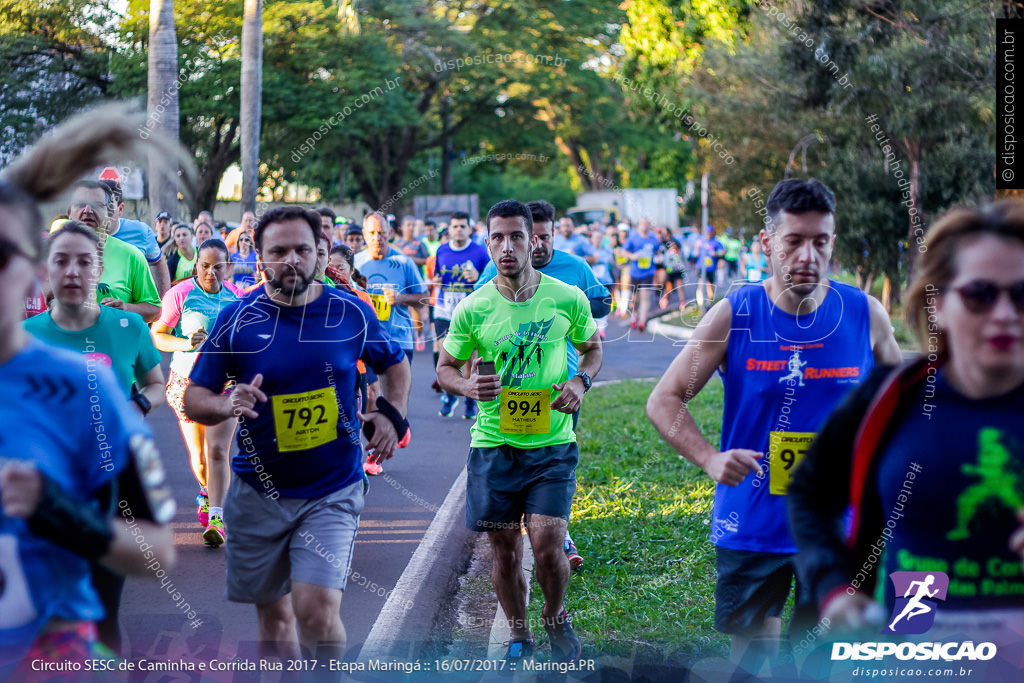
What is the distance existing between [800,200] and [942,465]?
136 cm

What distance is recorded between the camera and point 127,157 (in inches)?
96.4

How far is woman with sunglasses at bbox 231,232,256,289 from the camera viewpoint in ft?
33.2

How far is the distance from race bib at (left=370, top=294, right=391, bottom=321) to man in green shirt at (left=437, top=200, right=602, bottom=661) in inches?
179

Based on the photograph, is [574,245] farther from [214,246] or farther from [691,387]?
[691,387]

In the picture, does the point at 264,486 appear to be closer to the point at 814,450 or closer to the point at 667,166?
the point at 814,450

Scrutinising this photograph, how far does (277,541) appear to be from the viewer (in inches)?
160

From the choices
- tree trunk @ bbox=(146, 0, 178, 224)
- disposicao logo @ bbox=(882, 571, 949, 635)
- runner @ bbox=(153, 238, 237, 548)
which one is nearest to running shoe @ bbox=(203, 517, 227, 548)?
runner @ bbox=(153, 238, 237, 548)

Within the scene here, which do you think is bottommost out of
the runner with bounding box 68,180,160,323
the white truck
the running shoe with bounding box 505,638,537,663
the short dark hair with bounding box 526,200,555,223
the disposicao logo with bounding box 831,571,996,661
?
the running shoe with bounding box 505,638,537,663

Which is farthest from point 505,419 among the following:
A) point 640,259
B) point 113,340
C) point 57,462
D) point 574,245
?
point 640,259

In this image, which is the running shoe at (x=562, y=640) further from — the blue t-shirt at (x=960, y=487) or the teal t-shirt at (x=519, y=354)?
the blue t-shirt at (x=960, y=487)

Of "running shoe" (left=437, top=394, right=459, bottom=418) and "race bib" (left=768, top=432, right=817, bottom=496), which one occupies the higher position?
"race bib" (left=768, top=432, right=817, bottom=496)

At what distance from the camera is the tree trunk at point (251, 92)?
1884 centimetres

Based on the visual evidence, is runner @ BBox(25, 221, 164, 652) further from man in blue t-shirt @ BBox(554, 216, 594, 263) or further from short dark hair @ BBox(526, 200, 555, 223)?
man in blue t-shirt @ BBox(554, 216, 594, 263)

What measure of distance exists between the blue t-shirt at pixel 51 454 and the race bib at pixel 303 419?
149 cm
